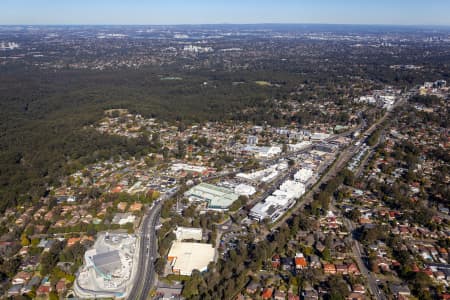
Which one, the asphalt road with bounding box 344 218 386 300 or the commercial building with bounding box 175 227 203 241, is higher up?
the commercial building with bounding box 175 227 203 241

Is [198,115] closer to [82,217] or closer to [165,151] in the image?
[165,151]

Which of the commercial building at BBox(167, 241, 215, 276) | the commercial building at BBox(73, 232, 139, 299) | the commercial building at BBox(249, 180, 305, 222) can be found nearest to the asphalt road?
the commercial building at BBox(249, 180, 305, 222)

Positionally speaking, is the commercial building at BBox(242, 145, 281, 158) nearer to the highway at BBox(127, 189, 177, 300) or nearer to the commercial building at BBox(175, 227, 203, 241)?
the highway at BBox(127, 189, 177, 300)

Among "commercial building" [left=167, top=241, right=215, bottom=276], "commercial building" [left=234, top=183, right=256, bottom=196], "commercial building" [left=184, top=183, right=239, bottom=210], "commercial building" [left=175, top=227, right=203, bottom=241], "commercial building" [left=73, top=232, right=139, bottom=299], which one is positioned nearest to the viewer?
"commercial building" [left=73, top=232, right=139, bottom=299]

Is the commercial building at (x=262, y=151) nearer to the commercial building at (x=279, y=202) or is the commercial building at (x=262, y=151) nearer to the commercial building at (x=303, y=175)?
the commercial building at (x=303, y=175)

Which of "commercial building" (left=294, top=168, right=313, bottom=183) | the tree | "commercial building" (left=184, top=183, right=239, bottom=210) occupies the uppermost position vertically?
"commercial building" (left=294, top=168, right=313, bottom=183)

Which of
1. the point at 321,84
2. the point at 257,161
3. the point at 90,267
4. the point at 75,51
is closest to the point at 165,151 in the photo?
the point at 257,161

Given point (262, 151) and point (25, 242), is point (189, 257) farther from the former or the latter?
point (262, 151)
